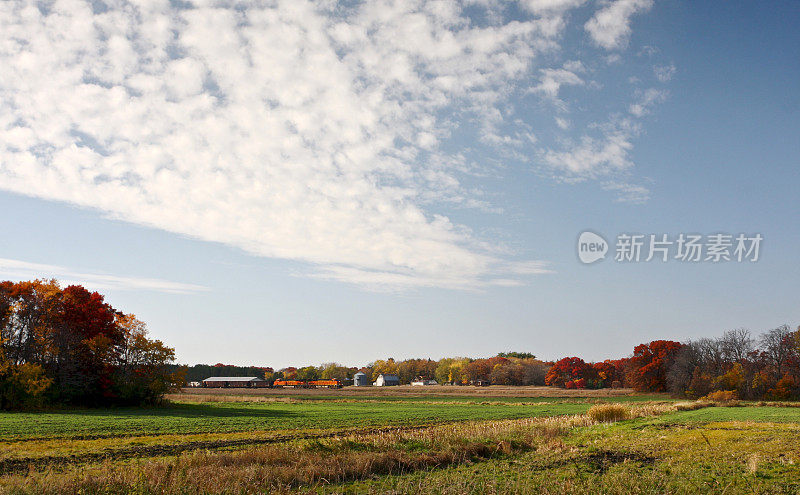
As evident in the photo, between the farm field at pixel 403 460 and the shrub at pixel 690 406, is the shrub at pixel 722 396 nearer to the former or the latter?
the shrub at pixel 690 406

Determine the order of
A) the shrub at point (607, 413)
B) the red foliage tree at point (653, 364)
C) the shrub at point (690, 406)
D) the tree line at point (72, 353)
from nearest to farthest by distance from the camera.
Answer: the shrub at point (607, 413) → the tree line at point (72, 353) → the shrub at point (690, 406) → the red foliage tree at point (653, 364)

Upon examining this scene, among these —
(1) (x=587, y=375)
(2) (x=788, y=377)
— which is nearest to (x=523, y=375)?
(1) (x=587, y=375)

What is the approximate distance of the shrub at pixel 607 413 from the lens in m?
45.2

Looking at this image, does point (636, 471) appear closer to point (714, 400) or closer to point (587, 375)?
point (714, 400)

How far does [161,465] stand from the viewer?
61.0ft

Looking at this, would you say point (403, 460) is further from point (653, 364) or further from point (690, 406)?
point (653, 364)

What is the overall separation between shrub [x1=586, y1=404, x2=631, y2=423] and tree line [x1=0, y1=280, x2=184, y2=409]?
1896 inches

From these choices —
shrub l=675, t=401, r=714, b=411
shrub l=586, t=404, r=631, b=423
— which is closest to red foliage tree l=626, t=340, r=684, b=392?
shrub l=675, t=401, r=714, b=411

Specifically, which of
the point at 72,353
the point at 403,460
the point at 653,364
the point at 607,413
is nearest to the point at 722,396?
the point at 653,364

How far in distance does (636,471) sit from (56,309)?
65.4m

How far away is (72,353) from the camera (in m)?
61.8

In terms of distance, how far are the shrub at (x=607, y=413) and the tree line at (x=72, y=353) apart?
48164mm

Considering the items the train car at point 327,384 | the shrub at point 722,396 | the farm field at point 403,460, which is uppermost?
the farm field at point 403,460

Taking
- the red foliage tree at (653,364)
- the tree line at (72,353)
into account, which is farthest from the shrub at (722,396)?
the tree line at (72,353)
